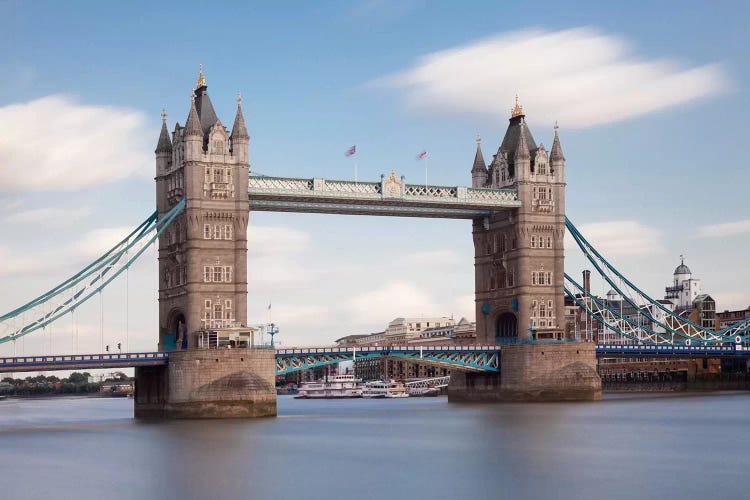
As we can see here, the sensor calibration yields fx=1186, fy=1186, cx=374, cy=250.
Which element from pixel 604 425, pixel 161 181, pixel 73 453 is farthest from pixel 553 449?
pixel 161 181

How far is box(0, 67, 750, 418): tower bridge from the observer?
3440 inches

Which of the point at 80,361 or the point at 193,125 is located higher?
the point at 193,125

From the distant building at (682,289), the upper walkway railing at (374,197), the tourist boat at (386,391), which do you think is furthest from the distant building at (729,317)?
the upper walkway railing at (374,197)

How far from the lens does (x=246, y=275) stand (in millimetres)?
93250

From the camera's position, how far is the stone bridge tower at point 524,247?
352 ft

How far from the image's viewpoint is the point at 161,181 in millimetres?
96562

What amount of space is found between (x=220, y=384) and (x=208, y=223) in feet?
43.3

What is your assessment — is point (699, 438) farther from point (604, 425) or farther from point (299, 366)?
point (299, 366)

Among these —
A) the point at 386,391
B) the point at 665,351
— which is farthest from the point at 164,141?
the point at 386,391

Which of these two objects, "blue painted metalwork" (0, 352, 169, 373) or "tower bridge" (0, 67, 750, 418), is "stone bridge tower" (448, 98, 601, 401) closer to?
"tower bridge" (0, 67, 750, 418)

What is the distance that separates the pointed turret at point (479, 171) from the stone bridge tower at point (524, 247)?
1465 millimetres

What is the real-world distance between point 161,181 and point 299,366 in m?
18.9

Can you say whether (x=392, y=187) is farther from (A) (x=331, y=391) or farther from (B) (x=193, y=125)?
(A) (x=331, y=391)

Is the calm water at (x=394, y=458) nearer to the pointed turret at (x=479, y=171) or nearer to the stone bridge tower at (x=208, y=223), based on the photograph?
the stone bridge tower at (x=208, y=223)
